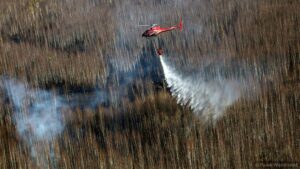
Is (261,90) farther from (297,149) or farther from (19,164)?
(19,164)

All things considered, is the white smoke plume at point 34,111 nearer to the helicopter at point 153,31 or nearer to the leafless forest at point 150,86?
the leafless forest at point 150,86

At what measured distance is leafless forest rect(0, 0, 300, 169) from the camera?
13.9 m

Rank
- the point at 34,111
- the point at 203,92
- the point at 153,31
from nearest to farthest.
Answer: the point at 153,31 < the point at 203,92 < the point at 34,111

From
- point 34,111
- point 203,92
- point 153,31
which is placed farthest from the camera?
point 34,111

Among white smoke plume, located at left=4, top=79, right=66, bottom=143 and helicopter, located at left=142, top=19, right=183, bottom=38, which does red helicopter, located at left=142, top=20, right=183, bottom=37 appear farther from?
white smoke plume, located at left=4, top=79, right=66, bottom=143

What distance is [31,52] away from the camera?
1459 centimetres

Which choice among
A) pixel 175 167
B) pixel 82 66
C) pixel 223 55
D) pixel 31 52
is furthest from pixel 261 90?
pixel 31 52

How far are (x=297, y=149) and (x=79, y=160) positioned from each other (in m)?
6.15

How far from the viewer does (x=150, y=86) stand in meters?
13.9

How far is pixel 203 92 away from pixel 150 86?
1.46 meters

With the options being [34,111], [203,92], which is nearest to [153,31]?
[203,92]

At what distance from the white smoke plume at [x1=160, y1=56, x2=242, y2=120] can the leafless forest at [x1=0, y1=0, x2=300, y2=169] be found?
0.03 meters

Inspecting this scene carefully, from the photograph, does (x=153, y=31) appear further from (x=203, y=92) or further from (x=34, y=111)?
(x=34, y=111)

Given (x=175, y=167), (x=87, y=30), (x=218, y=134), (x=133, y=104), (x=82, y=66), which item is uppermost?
(x=87, y=30)
